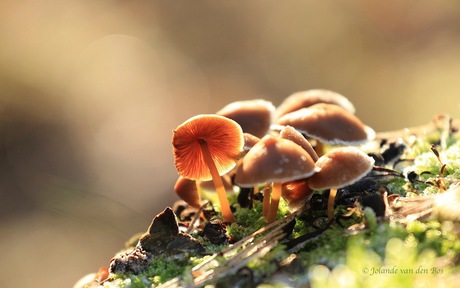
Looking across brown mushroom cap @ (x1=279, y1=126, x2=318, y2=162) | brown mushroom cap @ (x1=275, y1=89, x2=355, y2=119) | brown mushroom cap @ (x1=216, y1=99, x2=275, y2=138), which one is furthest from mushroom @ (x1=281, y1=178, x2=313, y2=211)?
brown mushroom cap @ (x1=275, y1=89, x2=355, y2=119)

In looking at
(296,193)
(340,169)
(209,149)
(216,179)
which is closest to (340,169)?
(340,169)

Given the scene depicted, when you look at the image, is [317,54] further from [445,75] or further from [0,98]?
[0,98]

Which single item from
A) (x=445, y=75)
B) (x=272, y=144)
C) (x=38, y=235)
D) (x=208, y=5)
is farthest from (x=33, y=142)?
(x=445, y=75)

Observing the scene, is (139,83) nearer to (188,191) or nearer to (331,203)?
(188,191)

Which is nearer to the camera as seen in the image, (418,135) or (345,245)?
(345,245)

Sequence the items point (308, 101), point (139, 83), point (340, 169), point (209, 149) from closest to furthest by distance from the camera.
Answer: point (340, 169)
point (209, 149)
point (308, 101)
point (139, 83)

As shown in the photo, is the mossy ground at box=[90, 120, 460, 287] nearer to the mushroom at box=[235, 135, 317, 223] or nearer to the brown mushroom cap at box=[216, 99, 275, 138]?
the mushroom at box=[235, 135, 317, 223]
